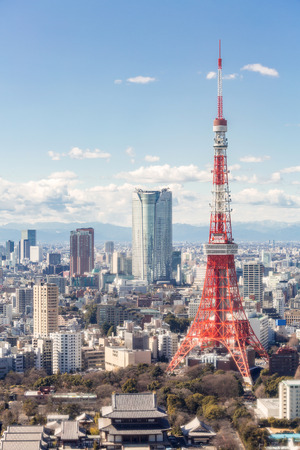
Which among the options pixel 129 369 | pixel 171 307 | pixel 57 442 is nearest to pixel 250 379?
pixel 129 369

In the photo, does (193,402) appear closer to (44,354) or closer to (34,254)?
(44,354)

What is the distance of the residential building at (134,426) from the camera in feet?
43.5

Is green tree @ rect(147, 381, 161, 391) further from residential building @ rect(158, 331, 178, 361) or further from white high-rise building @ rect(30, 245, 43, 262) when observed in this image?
white high-rise building @ rect(30, 245, 43, 262)

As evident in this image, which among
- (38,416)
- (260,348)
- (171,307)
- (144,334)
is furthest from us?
(171,307)

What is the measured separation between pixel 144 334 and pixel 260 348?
153 inches

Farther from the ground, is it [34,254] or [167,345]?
[34,254]

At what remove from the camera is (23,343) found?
2453 cm

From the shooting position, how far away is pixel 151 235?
193 ft

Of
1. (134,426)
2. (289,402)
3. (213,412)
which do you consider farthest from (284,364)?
(134,426)

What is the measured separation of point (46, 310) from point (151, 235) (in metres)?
32.0

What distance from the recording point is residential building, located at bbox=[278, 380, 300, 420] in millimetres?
15562

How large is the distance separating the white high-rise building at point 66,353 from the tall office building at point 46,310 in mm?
4456

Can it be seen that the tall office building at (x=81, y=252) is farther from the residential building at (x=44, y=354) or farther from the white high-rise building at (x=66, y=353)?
the white high-rise building at (x=66, y=353)

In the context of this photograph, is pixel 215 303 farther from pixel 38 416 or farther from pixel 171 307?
pixel 171 307
